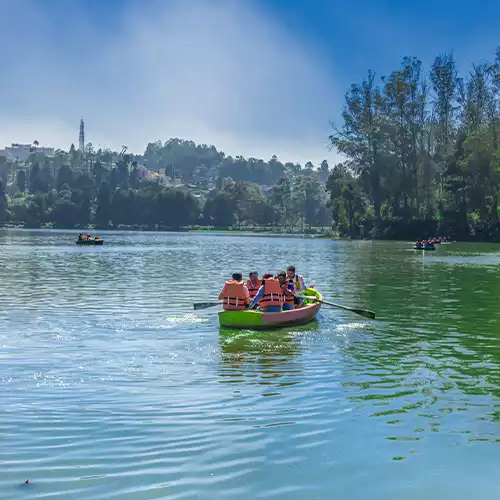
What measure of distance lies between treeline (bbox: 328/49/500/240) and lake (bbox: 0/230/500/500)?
88.5 metres

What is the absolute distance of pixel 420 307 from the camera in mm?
29562

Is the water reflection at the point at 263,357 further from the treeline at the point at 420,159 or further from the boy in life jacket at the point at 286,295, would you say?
the treeline at the point at 420,159

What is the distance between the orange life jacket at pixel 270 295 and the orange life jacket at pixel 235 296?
0.59m

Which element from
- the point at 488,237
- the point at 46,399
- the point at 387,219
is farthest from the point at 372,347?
the point at 387,219

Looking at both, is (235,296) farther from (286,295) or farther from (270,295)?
(286,295)

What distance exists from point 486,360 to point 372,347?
313 centimetres

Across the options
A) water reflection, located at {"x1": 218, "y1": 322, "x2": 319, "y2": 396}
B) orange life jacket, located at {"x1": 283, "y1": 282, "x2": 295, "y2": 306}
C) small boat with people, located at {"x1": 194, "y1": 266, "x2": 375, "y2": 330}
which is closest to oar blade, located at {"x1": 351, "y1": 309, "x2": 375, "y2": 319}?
water reflection, located at {"x1": 218, "y1": 322, "x2": 319, "y2": 396}

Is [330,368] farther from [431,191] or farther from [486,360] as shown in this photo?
[431,191]

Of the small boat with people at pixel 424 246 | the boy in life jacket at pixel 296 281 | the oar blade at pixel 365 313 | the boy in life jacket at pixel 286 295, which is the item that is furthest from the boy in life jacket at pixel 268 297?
the small boat with people at pixel 424 246

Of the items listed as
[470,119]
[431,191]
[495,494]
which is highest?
[470,119]

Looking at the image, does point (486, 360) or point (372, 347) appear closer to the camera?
point (486, 360)

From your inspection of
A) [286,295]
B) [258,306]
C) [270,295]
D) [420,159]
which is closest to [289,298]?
[286,295]

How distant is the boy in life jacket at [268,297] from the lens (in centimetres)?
2223

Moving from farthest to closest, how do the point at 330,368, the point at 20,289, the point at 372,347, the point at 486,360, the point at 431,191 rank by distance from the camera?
the point at 431,191, the point at 20,289, the point at 372,347, the point at 486,360, the point at 330,368
